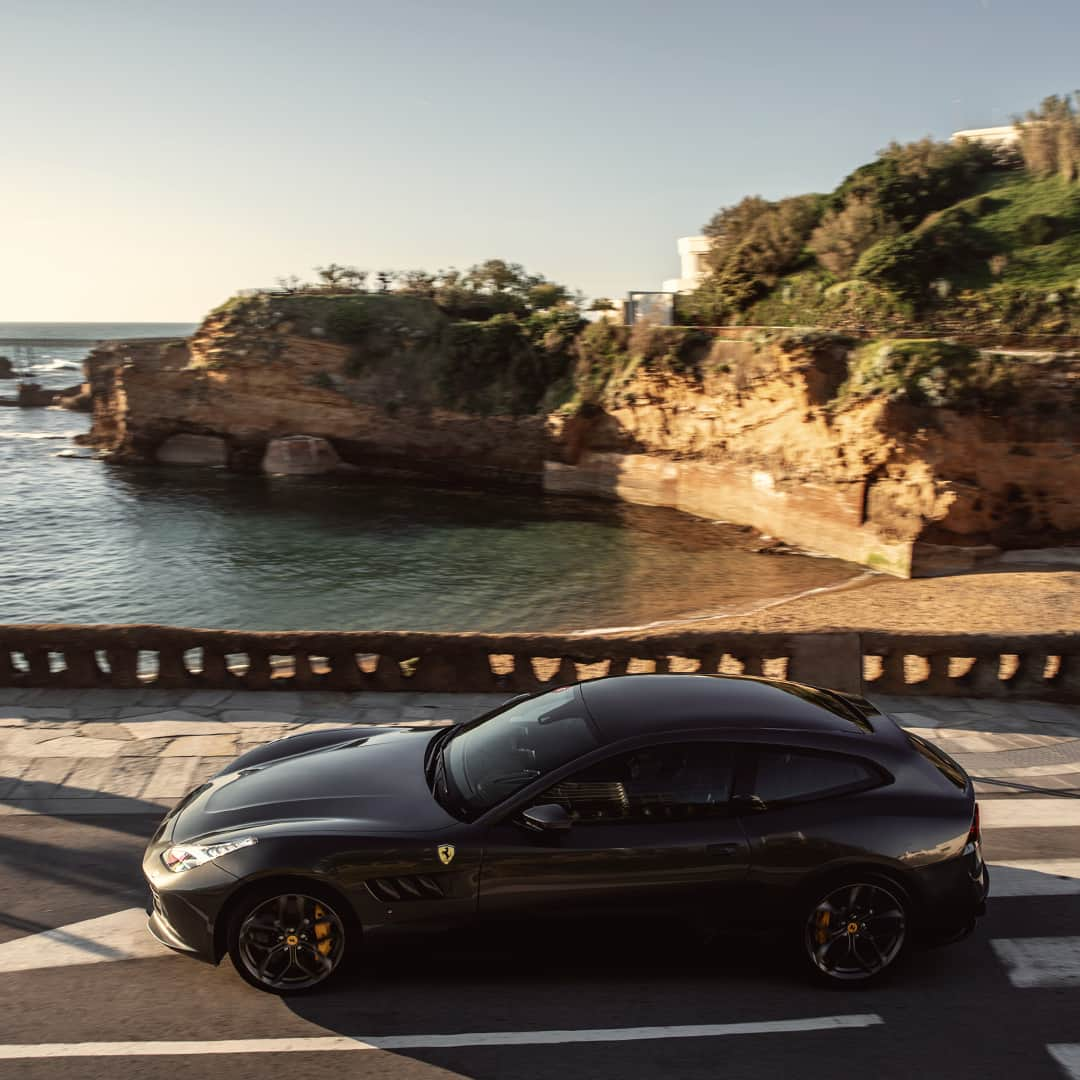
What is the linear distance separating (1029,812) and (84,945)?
654 centimetres

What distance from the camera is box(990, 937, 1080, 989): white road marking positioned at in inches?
199

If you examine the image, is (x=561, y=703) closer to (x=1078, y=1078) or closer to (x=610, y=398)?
(x=1078, y=1078)

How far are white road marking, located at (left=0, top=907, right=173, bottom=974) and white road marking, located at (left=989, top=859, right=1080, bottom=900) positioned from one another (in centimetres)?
504

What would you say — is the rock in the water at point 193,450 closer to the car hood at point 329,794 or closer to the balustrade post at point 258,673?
the balustrade post at point 258,673

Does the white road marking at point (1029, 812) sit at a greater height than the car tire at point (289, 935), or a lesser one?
lesser

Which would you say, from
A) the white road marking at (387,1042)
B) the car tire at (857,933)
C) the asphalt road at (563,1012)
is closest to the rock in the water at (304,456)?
the asphalt road at (563,1012)

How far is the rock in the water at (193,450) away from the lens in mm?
45688

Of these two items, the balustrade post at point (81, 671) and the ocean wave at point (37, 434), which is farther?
the ocean wave at point (37, 434)

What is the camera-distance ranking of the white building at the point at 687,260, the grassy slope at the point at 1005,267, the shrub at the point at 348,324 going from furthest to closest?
the white building at the point at 687,260 → the shrub at the point at 348,324 → the grassy slope at the point at 1005,267

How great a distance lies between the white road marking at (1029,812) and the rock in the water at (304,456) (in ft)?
127

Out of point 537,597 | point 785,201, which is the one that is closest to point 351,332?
point 785,201

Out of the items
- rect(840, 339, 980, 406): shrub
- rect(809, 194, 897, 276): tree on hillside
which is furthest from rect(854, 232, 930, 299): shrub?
rect(840, 339, 980, 406): shrub

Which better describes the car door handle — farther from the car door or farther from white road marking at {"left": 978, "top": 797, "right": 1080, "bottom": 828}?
white road marking at {"left": 978, "top": 797, "right": 1080, "bottom": 828}

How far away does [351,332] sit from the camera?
140 ft
